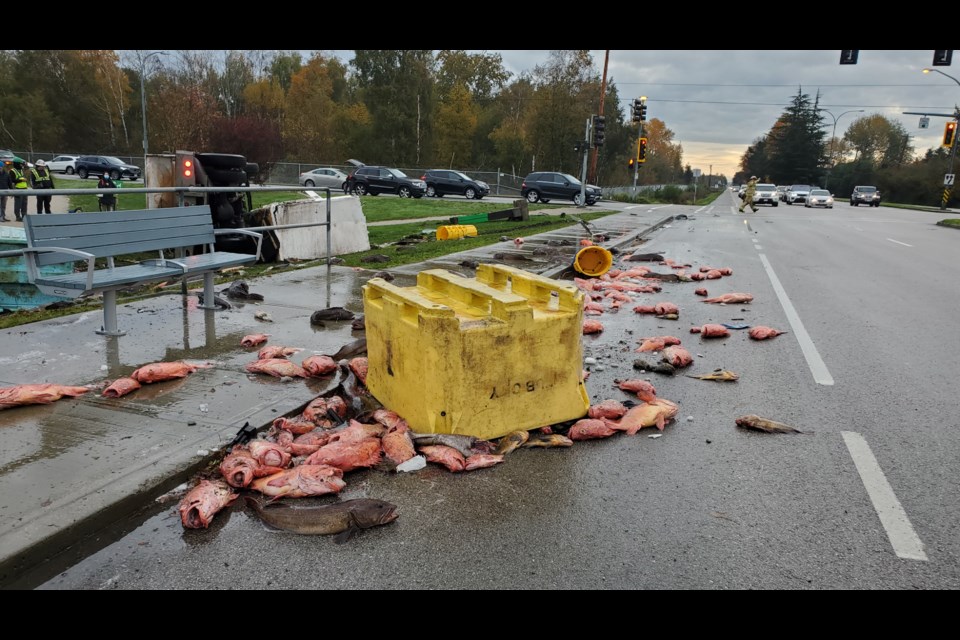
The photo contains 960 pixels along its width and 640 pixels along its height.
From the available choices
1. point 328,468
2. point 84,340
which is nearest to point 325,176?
point 84,340

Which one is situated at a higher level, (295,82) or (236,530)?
(295,82)

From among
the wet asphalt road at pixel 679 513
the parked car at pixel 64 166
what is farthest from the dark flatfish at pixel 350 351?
the parked car at pixel 64 166

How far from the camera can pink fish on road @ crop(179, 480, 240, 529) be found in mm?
3179

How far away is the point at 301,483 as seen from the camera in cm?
353

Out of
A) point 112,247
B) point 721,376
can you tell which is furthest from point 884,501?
point 112,247

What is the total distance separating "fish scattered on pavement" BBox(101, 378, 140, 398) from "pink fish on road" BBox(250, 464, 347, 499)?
5.41ft

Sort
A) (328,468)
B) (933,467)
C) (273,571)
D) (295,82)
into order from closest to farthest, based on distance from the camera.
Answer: (273,571) < (328,468) < (933,467) < (295,82)

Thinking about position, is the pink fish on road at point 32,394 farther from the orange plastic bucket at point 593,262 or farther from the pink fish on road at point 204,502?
the orange plastic bucket at point 593,262

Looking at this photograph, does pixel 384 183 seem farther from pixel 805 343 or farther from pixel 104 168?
pixel 805 343

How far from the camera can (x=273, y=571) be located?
2826 mm

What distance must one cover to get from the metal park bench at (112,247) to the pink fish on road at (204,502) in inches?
111

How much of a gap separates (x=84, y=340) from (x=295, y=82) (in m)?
77.8

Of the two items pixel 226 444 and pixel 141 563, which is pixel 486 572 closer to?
pixel 141 563

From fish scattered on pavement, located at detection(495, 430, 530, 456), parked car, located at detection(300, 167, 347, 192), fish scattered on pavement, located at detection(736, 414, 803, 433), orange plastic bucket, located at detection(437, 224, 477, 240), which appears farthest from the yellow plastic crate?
parked car, located at detection(300, 167, 347, 192)
